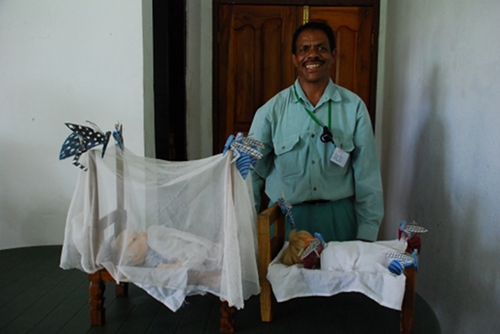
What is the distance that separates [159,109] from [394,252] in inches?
52.5

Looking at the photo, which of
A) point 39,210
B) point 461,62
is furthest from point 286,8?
point 39,210

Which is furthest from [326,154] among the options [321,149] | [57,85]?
[57,85]

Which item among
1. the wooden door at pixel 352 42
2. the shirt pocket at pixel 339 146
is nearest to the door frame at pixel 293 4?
the wooden door at pixel 352 42

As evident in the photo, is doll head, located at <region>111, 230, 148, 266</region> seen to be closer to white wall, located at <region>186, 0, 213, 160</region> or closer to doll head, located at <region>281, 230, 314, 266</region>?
doll head, located at <region>281, 230, 314, 266</region>

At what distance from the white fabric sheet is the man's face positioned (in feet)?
2.19

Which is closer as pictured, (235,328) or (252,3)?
(235,328)

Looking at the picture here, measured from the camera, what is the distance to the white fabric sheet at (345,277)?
0.95 metres

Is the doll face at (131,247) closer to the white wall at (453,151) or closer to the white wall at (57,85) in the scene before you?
the white wall at (57,85)

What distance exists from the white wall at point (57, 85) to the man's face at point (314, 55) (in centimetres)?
58

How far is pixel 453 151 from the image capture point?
1.59m

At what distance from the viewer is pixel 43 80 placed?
161 cm

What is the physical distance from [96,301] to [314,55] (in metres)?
1.01

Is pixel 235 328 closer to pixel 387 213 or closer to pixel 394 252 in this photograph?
pixel 394 252

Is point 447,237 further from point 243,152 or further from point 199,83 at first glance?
point 199,83
